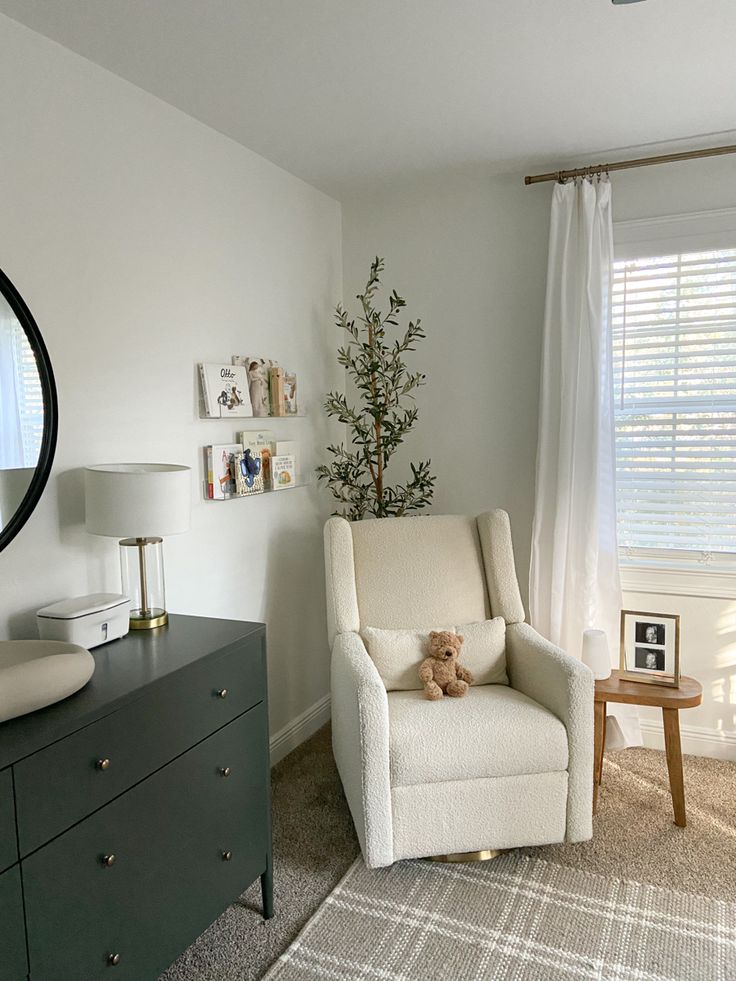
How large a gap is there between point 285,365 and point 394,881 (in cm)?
200

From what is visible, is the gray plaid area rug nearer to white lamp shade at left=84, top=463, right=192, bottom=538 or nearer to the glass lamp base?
the glass lamp base

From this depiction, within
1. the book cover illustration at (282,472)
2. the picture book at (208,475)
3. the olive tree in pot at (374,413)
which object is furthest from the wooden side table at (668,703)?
the picture book at (208,475)

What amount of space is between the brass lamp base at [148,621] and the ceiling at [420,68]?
1.60m

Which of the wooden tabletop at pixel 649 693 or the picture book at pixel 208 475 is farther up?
the picture book at pixel 208 475

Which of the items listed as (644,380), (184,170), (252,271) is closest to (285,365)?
(252,271)

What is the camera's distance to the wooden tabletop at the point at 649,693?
266 centimetres

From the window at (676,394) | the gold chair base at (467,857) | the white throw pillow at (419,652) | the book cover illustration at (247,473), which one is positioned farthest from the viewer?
the window at (676,394)

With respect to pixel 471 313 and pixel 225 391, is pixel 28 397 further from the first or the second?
pixel 471 313

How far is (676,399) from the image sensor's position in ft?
10.3

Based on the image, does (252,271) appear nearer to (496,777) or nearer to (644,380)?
(644,380)

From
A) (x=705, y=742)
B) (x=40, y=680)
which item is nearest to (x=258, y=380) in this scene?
(x=40, y=680)

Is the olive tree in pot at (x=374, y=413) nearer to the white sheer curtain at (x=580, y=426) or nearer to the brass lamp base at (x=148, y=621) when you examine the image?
the white sheer curtain at (x=580, y=426)

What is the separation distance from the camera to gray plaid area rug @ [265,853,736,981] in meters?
1.99

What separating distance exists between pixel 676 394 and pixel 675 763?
57.0 inches
